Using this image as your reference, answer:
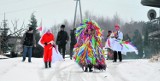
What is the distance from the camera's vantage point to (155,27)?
2577 cm

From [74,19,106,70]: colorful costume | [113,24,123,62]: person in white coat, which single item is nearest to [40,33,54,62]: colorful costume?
[74,19,106,70]: colorful costume

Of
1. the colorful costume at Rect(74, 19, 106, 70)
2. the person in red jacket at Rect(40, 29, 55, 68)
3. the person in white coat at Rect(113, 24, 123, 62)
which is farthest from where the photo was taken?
the person in white coat at Rect(113, 24, 123, 62)

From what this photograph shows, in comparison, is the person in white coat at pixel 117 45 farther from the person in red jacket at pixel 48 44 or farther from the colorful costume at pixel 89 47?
the colorful costume at pixel 89 47

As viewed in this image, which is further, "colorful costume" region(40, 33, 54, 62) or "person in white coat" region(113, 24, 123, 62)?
"person in white coat" region(113, 24, 123, 62)

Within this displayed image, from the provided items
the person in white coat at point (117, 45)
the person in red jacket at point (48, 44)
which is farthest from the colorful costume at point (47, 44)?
the person in white coat at point (117, 45)

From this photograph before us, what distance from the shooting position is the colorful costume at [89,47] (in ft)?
52.2

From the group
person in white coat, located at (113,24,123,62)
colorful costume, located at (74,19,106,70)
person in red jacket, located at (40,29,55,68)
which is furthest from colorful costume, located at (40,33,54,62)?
person in white coat, located at (113,24,123,62)

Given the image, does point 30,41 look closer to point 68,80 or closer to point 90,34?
point 90,34

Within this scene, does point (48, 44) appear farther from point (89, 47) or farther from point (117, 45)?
point (117, 45)

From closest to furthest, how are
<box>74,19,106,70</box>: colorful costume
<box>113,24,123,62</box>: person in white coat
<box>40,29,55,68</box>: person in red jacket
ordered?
<box>74,19,106,70</box>: colorful costume
<box>40,29,55,68</box>: person in red jacket
<box>113,24,123,62</box>: person in white coat

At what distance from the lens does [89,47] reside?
52.4ft

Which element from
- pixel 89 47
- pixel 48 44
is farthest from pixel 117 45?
pixel 89 47

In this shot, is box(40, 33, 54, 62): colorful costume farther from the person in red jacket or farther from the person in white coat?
the person in white coat

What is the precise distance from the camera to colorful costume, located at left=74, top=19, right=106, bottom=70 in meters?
15.9
